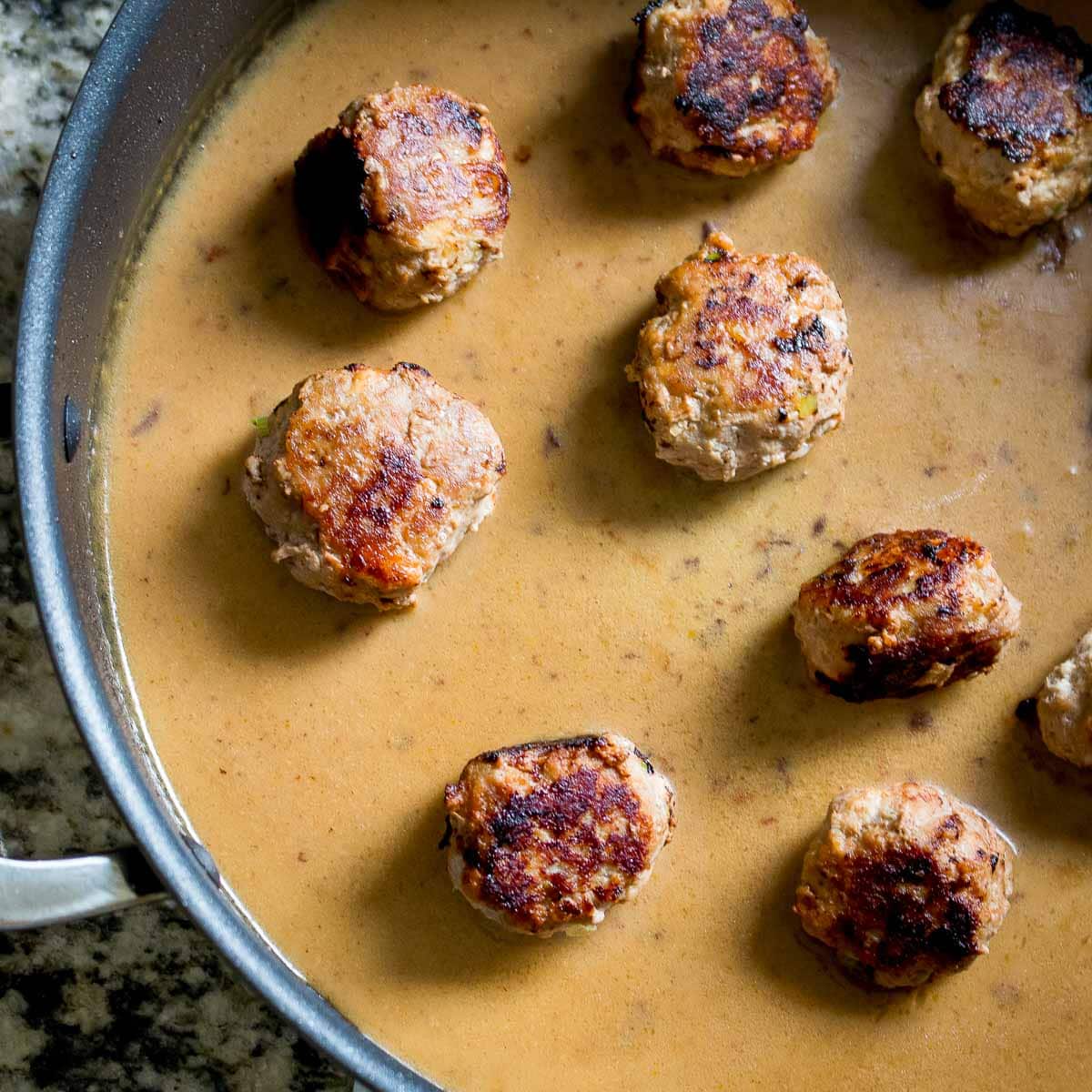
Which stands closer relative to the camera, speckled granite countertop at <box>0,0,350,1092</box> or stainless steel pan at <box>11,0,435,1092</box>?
stainless steel pan at <box>11,0,435,1092</box>

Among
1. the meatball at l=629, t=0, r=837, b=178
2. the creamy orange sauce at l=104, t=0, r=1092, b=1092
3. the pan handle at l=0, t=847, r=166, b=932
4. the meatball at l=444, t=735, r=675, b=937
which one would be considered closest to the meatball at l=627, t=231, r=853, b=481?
the creamy orange sauce at l=104, t=0, r=1092, b=1092

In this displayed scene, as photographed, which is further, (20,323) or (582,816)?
(582,816)

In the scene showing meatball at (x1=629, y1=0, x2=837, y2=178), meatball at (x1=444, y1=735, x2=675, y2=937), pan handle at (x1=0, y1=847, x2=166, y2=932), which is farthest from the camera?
meatball at (x1=629, y1=0, x2=837, y2=178)

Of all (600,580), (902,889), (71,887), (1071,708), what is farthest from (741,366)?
(71,887)

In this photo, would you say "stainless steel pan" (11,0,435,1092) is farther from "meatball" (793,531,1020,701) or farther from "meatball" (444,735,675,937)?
"meatball" (793,531,1020,701)

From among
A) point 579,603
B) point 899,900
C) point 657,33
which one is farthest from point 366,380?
point 899,900

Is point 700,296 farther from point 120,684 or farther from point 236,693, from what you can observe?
point 120,684

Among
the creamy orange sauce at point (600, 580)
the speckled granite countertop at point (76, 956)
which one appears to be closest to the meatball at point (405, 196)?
the creamy orange sauce at point (600, 580)
